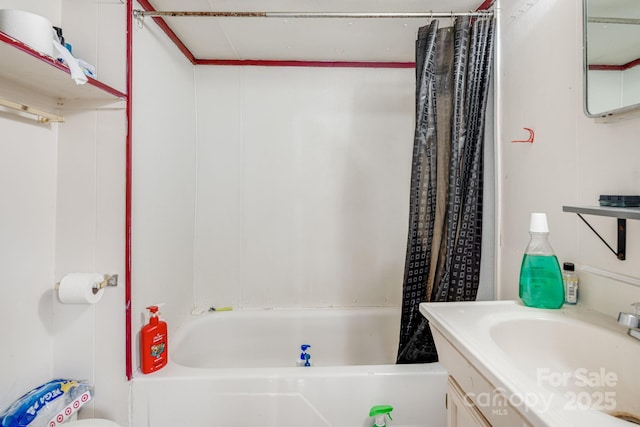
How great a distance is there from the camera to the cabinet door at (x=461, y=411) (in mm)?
697

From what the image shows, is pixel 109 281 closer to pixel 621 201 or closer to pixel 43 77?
pixel 43 77

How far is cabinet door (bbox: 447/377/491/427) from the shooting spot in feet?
2.29

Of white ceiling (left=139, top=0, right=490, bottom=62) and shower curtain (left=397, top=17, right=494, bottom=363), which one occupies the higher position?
white ceiling (left=139, top=0, right=490, bottom=62)

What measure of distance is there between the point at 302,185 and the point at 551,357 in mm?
1487

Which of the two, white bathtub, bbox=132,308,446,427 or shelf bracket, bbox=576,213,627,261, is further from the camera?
white bathtub, bbox=132,308,446,427

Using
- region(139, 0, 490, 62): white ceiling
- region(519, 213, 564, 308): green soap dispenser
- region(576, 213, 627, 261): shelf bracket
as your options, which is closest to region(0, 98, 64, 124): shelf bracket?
region(139, 0, 490, 62): white ceiling

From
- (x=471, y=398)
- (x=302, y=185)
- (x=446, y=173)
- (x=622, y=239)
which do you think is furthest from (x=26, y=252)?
(x=622, y=239)

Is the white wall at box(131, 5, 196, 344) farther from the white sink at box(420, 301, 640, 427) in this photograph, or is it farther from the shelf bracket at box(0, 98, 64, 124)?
the white sink at box(420, 301, 640, 427)

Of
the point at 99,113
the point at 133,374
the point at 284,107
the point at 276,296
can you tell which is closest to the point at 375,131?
the point at 284,107

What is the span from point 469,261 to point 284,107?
1.40m

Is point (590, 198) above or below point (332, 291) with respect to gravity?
above

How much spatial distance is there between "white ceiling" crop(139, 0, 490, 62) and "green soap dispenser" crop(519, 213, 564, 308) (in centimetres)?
109

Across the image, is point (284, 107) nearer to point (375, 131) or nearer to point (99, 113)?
point (375, 131)

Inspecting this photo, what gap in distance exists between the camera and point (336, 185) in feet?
6.51
